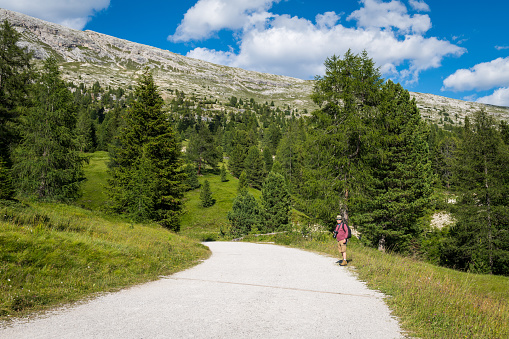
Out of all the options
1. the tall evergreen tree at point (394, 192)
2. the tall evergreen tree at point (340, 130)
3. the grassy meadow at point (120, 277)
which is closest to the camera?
the grassy meadow at point (120, 277)

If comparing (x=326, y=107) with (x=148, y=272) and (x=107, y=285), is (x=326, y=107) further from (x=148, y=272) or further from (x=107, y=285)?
(x=107, y=285)

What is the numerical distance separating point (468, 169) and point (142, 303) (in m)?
30.8

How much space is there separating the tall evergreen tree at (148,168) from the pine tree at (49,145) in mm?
3833

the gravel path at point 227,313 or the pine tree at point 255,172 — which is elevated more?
the pine tree at point 255,172

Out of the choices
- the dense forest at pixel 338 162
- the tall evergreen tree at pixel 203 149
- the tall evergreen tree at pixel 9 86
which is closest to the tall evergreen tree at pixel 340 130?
the dense forest at pixel 338 162

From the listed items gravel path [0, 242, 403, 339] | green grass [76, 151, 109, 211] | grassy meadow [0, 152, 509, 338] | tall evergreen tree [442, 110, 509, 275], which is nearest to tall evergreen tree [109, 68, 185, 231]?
grassy meadow [0, 152, 509, 338]

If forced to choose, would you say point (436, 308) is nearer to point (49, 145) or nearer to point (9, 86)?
point (49, 145)

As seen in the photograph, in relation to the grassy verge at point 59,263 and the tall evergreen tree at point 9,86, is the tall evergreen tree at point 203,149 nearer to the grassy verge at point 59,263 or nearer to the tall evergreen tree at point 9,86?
the tall evergreen tree at point 9,86

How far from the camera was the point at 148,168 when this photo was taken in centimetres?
2250

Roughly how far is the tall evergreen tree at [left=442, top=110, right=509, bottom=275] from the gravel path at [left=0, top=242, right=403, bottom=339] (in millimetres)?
23976

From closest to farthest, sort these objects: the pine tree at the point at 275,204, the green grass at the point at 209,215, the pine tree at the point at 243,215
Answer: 1. the pine tree at the point at 275,204
2. the pine tree at the point at 243,215
3. the green grass at the point at 209,215

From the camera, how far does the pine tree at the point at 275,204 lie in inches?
1540

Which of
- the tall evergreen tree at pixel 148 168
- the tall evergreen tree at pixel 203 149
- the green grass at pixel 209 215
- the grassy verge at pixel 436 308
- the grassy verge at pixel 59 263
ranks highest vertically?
the tall evergreen tree at pixel 203 149

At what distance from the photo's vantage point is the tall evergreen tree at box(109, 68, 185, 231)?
22.1 metres
